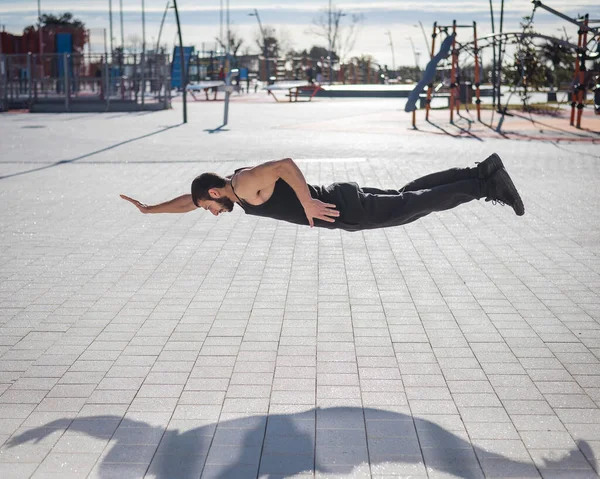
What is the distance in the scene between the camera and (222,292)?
6.71m

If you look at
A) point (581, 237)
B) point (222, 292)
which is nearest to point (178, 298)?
point (222, 292)

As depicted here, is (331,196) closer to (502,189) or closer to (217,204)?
(217,204)

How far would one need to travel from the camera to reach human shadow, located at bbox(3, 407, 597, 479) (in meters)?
3.66

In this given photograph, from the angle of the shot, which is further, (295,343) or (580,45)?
(580,45)

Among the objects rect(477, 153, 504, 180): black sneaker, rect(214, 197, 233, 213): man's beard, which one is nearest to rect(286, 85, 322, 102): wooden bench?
rect(477, 153, 504, 180): black sneaker

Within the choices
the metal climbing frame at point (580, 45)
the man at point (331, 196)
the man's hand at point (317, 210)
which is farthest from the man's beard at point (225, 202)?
the metal climbing frame at point (580, 45)

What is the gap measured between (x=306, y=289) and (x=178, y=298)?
3.42 ft

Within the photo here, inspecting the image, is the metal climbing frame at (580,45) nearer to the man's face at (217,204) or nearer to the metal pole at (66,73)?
the man's face at (217,204)

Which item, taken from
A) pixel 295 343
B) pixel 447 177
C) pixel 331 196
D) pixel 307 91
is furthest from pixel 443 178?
pixel 307 91

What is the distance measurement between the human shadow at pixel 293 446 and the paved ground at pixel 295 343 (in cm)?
1

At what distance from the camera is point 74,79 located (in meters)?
32.3

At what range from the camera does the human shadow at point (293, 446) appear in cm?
366

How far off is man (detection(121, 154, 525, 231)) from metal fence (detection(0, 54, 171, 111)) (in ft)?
88.0

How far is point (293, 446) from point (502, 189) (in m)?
2.54
